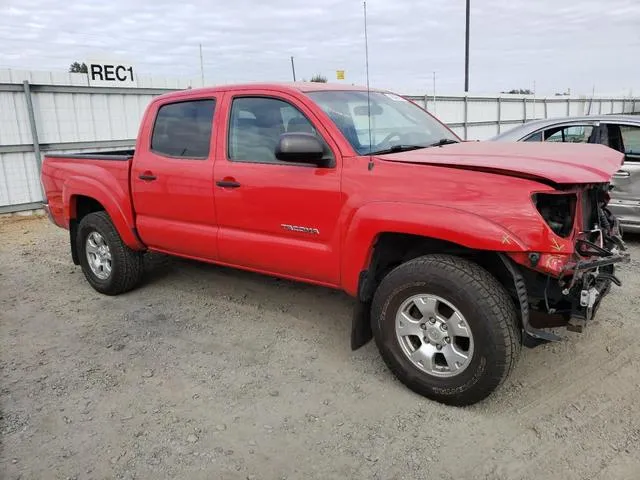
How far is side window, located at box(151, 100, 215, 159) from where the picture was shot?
437cm

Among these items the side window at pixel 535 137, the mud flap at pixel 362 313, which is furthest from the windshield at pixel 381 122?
the side window at pixel 535 137

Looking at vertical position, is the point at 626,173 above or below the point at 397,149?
below

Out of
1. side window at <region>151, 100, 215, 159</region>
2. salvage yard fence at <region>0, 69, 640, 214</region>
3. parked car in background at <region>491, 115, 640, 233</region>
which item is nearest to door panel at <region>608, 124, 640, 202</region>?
parked car in background at <region>491, 115, 640, 233</region>

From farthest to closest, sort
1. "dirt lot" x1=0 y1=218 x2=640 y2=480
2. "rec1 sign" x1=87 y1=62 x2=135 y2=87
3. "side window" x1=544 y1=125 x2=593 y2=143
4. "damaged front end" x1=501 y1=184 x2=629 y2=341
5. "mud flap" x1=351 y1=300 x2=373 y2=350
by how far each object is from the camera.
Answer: "rec1 sign" x1=87 y1=62 x2=135 y2=87 → "side window" x1=544 y1=125 x2=593 y2=143 → "mud flap" x1=351 y1=300 x2=373 y2=350 → "damaged front end" x1=501 y1=184 x2=629 y2=341 → "dirt lot" x1=0 y1=218 x2=640 y2=480

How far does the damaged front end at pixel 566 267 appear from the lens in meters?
2.86

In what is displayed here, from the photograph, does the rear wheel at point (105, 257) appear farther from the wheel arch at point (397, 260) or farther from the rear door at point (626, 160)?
the rear door at point (626, 160)

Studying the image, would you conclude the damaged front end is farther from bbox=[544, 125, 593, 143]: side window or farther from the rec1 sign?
the rec1 sign

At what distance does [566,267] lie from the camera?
2.84 metres

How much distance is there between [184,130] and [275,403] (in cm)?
249

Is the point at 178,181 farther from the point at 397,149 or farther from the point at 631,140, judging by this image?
the point at 631,140

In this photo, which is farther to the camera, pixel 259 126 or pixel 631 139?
pixel 631 139

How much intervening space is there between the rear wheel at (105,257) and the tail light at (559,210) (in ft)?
12.4

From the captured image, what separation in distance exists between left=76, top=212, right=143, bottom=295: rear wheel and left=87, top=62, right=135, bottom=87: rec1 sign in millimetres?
6369

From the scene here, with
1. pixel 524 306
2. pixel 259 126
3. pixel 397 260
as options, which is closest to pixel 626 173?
pixel 397 260
